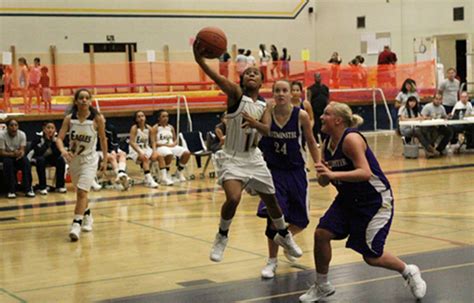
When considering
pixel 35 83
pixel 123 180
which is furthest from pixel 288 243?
pixel 35 83

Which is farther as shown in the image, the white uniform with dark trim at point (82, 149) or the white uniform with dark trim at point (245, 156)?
the white uniform with dark trim at point (82, 149)

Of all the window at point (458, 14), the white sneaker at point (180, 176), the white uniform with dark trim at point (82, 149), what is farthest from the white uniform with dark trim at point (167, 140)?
the window at point (458, 14)

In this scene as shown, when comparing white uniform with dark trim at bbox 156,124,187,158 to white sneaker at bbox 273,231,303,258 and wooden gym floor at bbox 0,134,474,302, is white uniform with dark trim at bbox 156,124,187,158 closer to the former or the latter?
wooden gym floor at bbox 0,134,474,302

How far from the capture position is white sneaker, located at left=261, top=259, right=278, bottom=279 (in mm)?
7406

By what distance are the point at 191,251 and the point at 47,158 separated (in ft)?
19.0

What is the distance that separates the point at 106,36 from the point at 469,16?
45.2 ft

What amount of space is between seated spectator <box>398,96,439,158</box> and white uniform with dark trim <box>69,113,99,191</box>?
9.19 metres

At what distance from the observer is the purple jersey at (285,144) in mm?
7512

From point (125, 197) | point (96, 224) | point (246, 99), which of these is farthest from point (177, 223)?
point (246, 99)

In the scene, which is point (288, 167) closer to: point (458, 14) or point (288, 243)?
point (288, 243)

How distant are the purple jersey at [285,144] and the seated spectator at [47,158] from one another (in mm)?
6994

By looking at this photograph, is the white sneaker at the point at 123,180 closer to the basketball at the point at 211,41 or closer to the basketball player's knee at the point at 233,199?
the basketball at the point at 211,41

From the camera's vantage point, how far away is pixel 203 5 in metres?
33.8

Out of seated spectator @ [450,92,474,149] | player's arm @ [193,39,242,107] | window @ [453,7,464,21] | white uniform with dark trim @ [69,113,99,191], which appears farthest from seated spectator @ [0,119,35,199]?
window @ [453,7,464,21]
